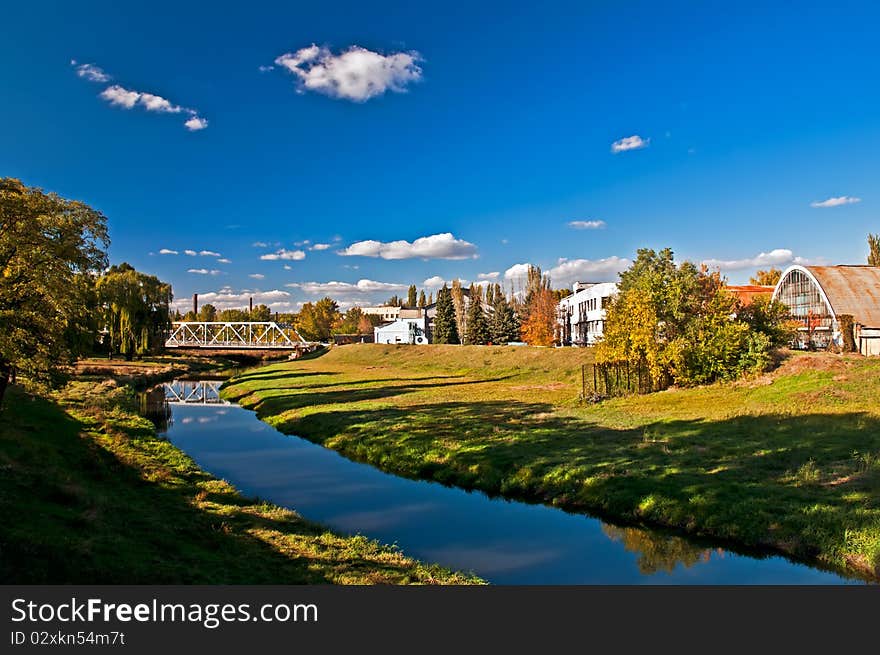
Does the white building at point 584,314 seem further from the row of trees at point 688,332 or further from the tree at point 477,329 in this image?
the row of trees at point 688,332

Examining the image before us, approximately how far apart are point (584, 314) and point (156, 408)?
61.0 meters

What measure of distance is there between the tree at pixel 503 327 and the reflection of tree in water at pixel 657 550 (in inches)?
3139

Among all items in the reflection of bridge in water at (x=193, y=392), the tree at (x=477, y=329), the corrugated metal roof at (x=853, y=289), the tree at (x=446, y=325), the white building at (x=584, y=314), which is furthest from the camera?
the tree at (x=446, y=325)

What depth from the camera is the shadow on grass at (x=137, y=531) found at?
916cm

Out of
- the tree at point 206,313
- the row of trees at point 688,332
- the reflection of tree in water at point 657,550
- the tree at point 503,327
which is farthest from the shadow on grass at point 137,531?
the tree at point 206,313

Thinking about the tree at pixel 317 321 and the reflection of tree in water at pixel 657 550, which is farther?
the tree at pixel 317 321

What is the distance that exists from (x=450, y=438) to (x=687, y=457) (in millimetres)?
10635

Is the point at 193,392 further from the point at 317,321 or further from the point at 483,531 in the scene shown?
the point at 317,321

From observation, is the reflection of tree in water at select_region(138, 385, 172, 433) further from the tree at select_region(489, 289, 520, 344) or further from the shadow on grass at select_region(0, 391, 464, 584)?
the tree at select_region(489, 289, 520, 344)

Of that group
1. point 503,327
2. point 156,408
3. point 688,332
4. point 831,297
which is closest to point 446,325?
point 503,327

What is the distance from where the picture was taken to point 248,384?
58062mm
